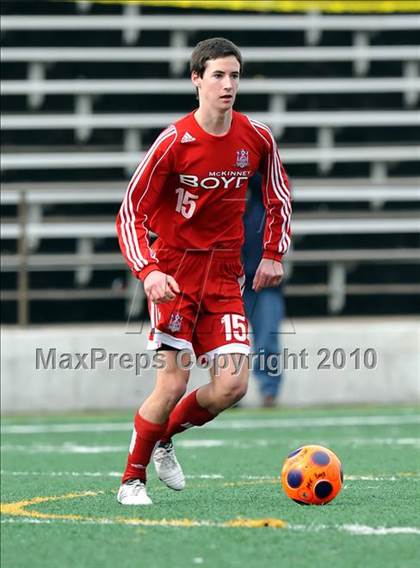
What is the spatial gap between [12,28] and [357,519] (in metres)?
11.1

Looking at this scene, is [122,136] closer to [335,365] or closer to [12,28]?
[12,28]

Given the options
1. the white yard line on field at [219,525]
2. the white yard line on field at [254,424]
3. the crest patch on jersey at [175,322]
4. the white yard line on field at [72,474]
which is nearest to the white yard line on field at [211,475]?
the white yard line on field at [72,474]

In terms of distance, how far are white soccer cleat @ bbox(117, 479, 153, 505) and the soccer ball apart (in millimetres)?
618

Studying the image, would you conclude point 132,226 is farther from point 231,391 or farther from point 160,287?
point 231,391

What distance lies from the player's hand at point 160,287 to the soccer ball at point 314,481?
3.04 feet

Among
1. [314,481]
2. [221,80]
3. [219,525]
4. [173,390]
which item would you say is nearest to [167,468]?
[173,390]

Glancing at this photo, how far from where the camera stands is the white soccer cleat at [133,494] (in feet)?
20.3

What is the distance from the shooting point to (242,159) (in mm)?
6492

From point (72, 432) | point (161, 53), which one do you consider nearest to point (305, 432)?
point (72, 432)

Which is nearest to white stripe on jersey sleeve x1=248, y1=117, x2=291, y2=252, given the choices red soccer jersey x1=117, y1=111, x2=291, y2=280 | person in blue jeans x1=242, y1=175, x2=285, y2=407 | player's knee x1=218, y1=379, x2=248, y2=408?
red soccer jersey x1=117, y1=111, x2=291, y2=280

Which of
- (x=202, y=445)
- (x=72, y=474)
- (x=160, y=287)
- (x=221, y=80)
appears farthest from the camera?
(x=202, y=445)

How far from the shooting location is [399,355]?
12859mm

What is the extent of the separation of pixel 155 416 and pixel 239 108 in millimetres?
9947

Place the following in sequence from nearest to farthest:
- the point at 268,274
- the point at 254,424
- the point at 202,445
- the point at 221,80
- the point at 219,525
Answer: the point at 219,525
the point at 221,80
the point at 268,274
the point at 202,445
the point at 254,424
